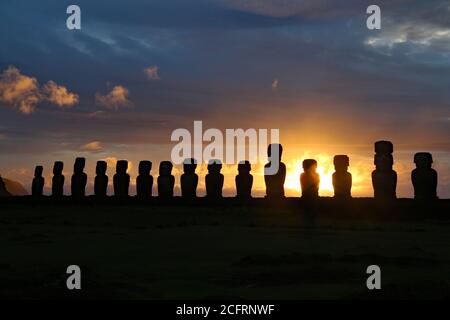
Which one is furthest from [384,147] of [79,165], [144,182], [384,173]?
[79,165]

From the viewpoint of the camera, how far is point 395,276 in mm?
8984

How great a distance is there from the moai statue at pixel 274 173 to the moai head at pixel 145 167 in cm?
635

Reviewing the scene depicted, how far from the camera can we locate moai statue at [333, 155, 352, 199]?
24.9 m

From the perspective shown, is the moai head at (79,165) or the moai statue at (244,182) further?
the moai head at (79,165)

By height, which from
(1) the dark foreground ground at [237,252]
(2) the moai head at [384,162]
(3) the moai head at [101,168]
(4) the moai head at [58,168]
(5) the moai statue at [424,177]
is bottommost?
(1) the dark foreground ground at [237,252]

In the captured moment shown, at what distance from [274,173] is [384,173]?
12.3 feet

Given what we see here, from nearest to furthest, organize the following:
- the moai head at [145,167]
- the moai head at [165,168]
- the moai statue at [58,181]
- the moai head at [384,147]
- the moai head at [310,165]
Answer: the moai head at [384,147]
the moai head at [310,165]
the moai head at [165,168]
the moai head at [145,167]
the moai statue at [58,181]

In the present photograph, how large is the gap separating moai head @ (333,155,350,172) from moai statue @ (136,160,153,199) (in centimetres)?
843

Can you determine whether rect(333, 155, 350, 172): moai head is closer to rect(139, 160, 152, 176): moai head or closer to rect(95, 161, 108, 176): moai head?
rect(139, 160, 152, 176): moai head

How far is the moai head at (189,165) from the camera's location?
1118 inches

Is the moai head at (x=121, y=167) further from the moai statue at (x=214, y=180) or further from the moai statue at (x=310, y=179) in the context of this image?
the moai statue at (x=310, y=179)

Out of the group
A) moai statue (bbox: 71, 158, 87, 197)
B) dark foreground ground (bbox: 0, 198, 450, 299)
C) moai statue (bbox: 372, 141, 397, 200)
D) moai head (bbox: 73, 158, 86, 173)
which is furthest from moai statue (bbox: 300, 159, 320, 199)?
moai head (bbox: 73, 158, 86, 173)

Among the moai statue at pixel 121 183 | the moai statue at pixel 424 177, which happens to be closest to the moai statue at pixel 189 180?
the moai statue at pixel 121 183

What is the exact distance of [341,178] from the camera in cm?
2492
